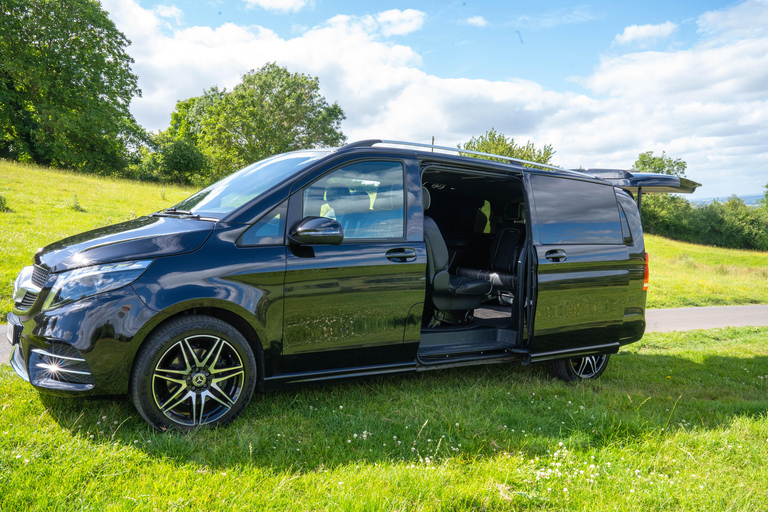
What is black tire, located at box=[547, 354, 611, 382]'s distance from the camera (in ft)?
17.6

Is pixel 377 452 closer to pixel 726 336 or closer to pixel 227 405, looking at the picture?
pixel 227 405

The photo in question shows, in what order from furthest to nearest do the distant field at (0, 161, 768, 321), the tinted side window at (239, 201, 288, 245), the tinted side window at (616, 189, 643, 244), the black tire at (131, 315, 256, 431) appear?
the distant field at (0, 161, 768, 321) < the tinted side window at (616, 189, 643, 244) < the tinted side window at (239, 201, 288, 245) < the black tire at (131, 315, 256, 431)

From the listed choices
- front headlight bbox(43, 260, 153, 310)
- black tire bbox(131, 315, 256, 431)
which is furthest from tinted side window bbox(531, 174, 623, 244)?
front headlight bbox(43, 260, 153, 310)

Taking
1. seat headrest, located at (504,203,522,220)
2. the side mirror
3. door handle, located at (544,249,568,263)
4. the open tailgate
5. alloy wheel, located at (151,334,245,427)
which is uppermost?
the open tailgate

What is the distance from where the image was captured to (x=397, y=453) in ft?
10.9

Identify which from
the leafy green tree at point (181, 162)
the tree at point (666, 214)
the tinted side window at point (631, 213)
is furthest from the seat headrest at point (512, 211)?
the tree at point (666, 214)

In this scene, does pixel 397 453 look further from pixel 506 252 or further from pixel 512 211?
pixel 512 211

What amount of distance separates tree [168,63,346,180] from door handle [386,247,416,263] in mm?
36689

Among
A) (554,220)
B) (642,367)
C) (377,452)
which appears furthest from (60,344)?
(642,367)

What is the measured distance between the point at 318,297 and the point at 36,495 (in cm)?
187

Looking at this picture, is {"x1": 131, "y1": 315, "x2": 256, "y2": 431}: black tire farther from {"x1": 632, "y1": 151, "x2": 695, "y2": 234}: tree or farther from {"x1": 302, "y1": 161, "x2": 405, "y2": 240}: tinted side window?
{"x1": 632, "y1": 151, "x2": 695, "y2": 234}: tree

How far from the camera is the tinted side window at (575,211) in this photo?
4.94 meters

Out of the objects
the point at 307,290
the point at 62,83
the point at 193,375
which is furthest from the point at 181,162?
the point at 193,375

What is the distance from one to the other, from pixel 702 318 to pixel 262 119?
3511cm
